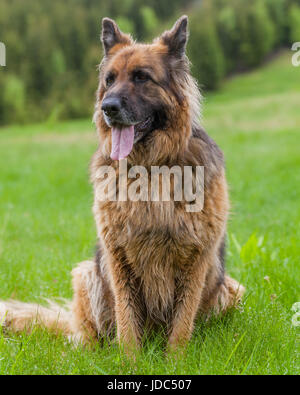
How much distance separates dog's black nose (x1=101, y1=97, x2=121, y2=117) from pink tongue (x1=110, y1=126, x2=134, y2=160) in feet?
0.49

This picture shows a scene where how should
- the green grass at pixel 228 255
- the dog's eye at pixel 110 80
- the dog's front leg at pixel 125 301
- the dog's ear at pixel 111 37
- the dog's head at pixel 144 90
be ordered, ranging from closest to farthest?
1. the green grass at pixel 228 255
2. the dog's head at pixel 144 90
3. the dog's eye at pixel 110 80
4. the dog's front leg at pixel 125 301
5. the dog's ear at pixel 111 37

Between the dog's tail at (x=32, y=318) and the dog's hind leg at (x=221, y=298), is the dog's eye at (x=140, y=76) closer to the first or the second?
the dog's hind leg at (x=221, y=298)

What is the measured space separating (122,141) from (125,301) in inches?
44.9

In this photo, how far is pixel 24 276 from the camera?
16.1ft

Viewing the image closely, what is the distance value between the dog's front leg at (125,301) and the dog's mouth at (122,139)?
30.1 inches

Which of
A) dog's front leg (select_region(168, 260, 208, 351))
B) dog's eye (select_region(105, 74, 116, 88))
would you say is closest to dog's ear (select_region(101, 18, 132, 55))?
dog's eye (select_region(105, 74, 116, 88))

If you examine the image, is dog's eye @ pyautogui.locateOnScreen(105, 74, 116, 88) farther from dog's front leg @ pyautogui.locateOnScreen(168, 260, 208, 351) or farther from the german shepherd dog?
dog's front leg @ pyautogui.locateOnScreen(168, 260, 208, 351)

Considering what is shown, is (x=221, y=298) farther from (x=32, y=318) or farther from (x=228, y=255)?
(x=228, y=255)

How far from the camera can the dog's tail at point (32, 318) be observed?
3.78 metres

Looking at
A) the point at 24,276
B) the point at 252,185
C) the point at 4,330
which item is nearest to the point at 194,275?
the point at 4,330

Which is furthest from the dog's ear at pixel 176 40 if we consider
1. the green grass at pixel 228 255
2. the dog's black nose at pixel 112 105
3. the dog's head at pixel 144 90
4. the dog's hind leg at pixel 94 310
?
the dog's hind leg at pixel 94 310

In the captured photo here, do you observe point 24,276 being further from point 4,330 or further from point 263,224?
point 263,224

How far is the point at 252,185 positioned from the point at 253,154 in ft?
13.6

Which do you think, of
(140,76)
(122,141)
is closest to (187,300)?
(122,141)
